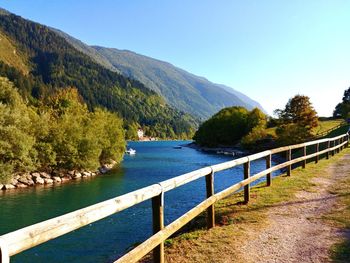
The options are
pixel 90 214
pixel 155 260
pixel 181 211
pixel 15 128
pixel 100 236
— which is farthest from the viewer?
pixel 15 128

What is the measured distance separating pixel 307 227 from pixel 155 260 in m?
5.09

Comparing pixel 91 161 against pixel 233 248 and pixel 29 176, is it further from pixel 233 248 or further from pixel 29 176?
pixel 233 248

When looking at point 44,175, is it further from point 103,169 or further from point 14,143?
point 103,169

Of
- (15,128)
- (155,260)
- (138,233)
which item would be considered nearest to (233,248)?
(155,260)

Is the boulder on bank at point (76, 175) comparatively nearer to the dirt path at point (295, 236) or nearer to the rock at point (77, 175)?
the rock at point (77, 175)

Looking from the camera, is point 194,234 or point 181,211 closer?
point 194,234

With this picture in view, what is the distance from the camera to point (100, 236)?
2011cm

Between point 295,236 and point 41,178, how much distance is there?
144ft

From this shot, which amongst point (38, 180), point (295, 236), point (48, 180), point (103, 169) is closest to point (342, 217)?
point (295, 236)

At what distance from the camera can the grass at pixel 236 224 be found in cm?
782

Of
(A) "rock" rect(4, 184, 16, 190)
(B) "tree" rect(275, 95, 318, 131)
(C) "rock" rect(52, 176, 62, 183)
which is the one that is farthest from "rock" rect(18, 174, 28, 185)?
(B) "tree" rect(275, 95, 318, 131)

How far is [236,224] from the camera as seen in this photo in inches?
396

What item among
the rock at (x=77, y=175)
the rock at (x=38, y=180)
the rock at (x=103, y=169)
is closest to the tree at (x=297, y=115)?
the rock at (x=103, y=169)

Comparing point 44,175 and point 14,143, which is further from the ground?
point 14,143
